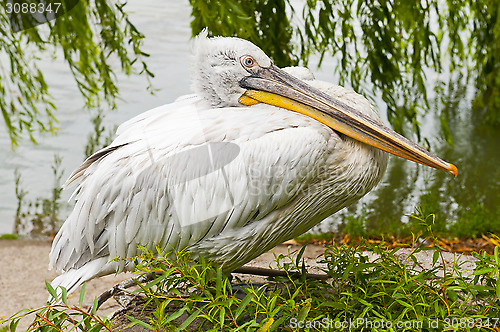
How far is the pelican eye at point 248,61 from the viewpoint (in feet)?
5.43

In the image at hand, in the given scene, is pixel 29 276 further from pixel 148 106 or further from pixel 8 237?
pixel 148 106

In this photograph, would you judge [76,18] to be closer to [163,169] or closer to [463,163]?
[163,169]

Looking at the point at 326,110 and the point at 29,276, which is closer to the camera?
the point at 326,110

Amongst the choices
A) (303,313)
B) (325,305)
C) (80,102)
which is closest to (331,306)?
(325,305)

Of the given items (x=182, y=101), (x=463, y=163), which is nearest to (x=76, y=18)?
(x=182, y=101)

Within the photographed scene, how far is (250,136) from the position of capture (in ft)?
5.06

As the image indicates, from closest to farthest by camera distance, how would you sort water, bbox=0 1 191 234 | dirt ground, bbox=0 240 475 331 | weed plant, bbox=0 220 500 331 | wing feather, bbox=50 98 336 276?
weed plant, bbox=0 220 500 331, wing feather, bbox=50 98 336 276, dirt ground, bbox=0 240 475 331, water, bbox=0 1 191 234

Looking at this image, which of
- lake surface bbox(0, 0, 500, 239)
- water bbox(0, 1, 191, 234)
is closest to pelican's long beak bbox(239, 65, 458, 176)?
lake surface bbox(0, 0, 500, 239)

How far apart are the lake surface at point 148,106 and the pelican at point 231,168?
1.84 m

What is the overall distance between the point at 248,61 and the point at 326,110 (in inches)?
10.8

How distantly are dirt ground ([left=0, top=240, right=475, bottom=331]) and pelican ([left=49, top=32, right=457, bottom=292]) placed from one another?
4.20 ft

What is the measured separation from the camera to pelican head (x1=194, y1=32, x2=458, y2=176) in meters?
1.60

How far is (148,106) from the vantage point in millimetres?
5660

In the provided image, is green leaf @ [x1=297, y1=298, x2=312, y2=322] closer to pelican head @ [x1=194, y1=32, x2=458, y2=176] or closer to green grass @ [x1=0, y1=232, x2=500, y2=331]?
green grass @ [x1=0, y1=232, x2=500, y2=331]
